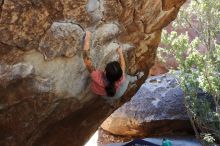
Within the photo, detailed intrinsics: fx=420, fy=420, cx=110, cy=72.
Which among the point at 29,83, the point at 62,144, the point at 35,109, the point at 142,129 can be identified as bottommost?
the point at 142,129

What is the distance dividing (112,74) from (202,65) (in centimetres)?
263

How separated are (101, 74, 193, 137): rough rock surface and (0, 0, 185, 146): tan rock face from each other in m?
3.17

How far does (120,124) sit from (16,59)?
540 cm

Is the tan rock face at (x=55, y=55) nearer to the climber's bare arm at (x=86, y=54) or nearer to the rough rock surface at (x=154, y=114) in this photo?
the climber's bare arm at (x=86, y=54)

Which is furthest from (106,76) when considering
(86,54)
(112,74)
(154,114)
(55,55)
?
(154,114)

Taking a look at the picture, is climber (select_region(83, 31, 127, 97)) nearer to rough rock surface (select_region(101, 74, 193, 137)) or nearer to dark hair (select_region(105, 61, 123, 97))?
dark hair (select_region(105, 61, 123, 97))

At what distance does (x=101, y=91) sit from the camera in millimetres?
5441

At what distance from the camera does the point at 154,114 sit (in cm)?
929

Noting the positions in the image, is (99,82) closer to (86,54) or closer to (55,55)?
(86,54)

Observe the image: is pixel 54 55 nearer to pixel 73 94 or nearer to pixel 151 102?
pixel 73 94

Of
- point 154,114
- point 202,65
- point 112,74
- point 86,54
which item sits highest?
point 86,54

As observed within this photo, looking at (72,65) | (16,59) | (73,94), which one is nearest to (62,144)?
(73,94)

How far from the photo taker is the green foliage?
7.28 m

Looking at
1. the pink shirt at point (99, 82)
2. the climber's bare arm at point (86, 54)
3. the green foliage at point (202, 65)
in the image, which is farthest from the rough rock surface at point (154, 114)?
the climber's bare arm at point (86, 54)
